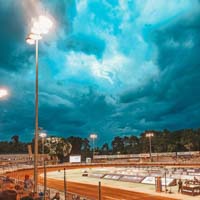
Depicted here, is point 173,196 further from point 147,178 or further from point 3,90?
point 3,90

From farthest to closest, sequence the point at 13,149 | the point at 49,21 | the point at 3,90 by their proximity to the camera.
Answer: the point at 13,149
the point at 3,90
the point at 49,21

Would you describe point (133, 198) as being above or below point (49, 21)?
below

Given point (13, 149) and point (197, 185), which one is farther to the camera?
point (13, 149)

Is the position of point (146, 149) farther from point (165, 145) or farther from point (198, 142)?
point (198, 142)

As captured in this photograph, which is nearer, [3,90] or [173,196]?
[3,90]

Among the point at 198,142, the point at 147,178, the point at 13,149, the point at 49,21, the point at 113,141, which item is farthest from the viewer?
the point at 113,141

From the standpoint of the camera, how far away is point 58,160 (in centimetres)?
9644

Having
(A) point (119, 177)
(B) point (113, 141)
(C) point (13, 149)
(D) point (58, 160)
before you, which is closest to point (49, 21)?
(A) point (119, 177)

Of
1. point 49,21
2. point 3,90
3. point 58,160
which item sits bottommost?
point 58,160

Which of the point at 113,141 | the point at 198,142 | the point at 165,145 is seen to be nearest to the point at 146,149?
the point at 165,145

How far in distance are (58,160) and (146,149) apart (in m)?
52.3

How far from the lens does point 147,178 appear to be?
37656mm

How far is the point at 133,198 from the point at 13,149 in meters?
143

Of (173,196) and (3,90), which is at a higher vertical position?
(3,90)
